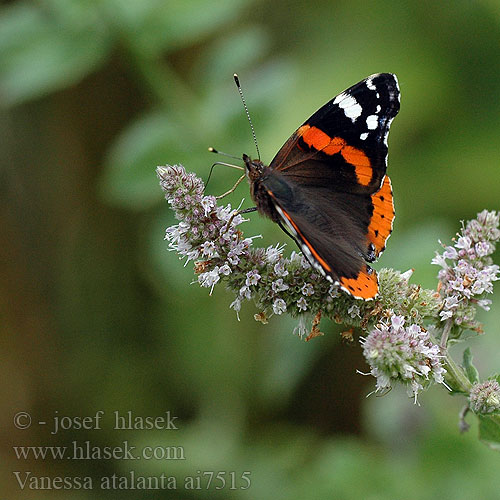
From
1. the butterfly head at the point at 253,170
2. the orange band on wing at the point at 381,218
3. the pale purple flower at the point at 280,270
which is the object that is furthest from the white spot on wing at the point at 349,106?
the pale purple flower at the point at 280,270

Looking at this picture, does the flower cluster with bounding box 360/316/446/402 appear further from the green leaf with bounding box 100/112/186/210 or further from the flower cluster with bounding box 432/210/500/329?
the green leaf with bounding box 100/112/186/210

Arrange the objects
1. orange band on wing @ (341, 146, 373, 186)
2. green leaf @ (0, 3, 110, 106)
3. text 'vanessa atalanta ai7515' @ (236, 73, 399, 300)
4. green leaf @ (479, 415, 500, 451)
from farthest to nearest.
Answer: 1. green leaf @ (0, 3, 110, 106)
2. orange band on wing @ (341, 146, 373, 186)
3. text 'vanessa atalanta ai7515' @ (236, 73, 399, 300)
4. green leaf @ (479, 415, 500, 451)

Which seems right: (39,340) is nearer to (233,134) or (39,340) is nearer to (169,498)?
(169,498)

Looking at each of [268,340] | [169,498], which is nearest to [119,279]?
[268,340]

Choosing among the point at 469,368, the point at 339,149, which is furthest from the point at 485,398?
the point at 339,149

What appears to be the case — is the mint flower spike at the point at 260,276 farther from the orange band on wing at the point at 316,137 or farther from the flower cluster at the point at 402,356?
the orange band on wing at the point at 316,137

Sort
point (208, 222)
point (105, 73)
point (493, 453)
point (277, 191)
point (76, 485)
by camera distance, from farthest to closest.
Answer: point (105, 73)
point (76, 485)
point (493, 453)
point (277, 191)
point (208, 222)

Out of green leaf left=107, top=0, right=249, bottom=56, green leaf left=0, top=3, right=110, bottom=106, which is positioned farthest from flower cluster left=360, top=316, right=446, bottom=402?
green leaf left=0, top=3, right=110, bottom=106
